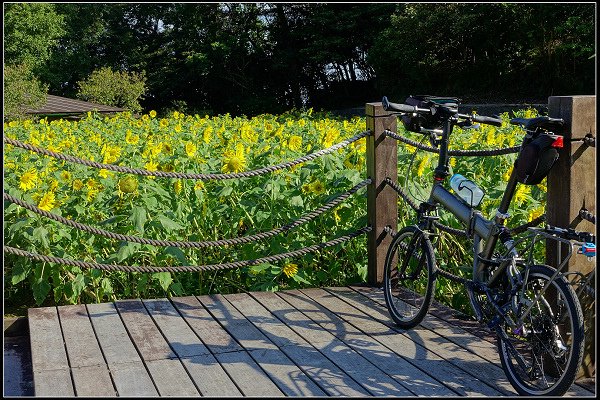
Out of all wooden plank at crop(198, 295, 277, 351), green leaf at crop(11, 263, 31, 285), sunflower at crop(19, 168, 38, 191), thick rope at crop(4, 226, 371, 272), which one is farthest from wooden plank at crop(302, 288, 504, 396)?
sunflower at crop(19, 168, 38, 191)

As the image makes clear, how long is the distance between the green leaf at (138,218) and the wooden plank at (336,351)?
687 mm

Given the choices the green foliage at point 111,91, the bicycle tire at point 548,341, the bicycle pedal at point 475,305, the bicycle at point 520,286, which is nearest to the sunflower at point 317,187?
the bicycle at point 520,286

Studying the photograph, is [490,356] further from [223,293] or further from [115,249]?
[115,249]

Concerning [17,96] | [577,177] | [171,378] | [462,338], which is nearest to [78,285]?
[171,378]

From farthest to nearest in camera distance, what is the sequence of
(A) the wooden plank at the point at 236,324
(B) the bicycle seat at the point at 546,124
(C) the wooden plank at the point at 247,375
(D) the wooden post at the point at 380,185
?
(D) the wooden post at the point at 380,185, (A) the wooden plank at the point at 236,324, (C) the wooden plank at the point at 247,375, (B) the bicycle seat at the point at 546,124

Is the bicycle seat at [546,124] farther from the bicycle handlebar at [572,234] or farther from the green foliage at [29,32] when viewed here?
the green foliage at [29,32]

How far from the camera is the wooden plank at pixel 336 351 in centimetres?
338

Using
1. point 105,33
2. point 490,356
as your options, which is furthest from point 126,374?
point 105,33

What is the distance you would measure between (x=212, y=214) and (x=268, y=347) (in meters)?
1.66

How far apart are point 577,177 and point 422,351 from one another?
3.75ft

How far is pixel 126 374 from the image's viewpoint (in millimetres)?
3557

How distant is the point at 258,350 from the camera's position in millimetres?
3875

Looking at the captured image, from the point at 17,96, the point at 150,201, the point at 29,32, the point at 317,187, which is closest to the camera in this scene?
the point at 150,201

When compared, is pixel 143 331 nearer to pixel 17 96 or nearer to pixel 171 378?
pixel 171 378
